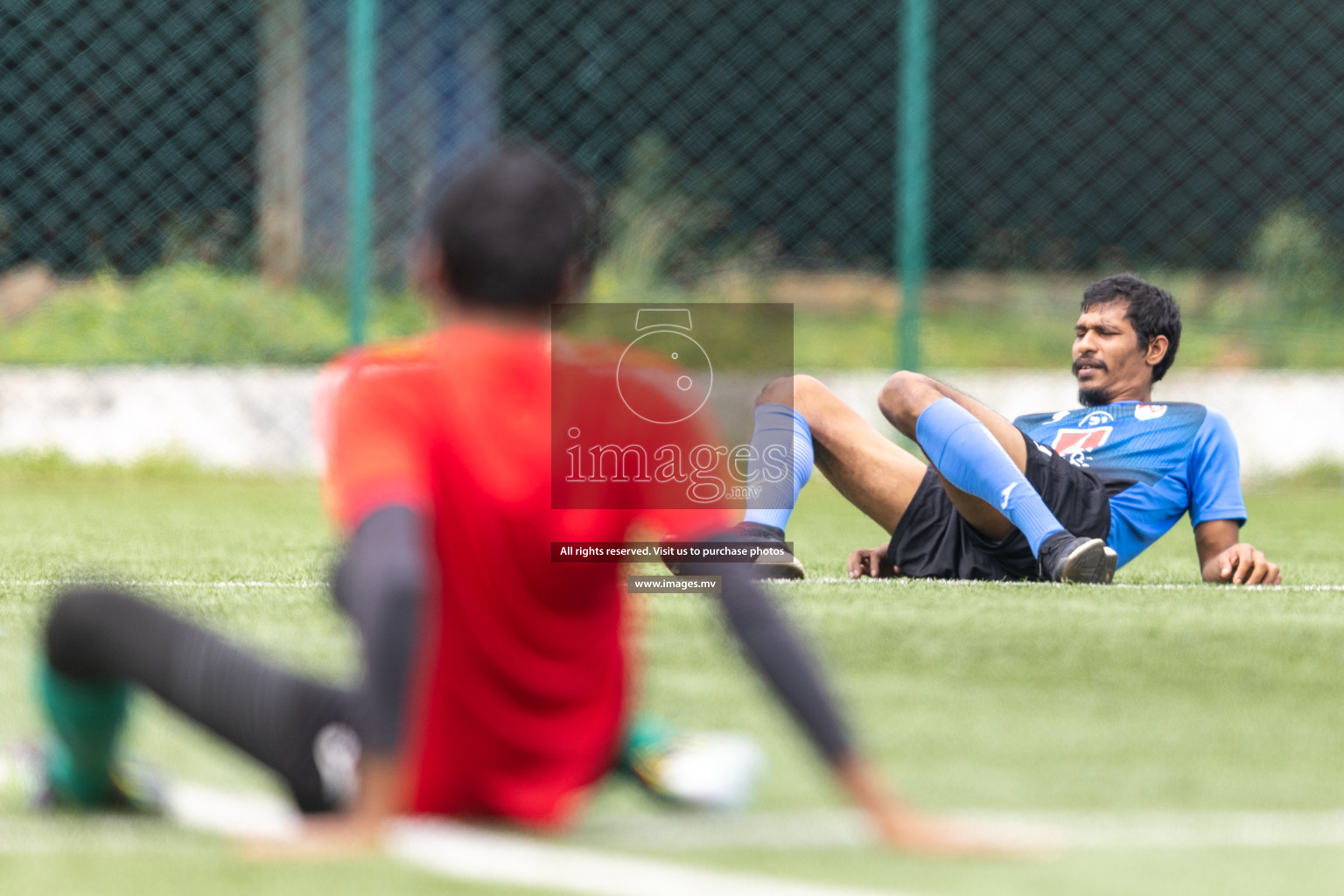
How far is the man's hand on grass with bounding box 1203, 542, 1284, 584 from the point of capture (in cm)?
389

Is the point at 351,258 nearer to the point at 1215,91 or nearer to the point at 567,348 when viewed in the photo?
the point at 1215,91

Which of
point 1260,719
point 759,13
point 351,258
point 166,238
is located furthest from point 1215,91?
point 1260,719

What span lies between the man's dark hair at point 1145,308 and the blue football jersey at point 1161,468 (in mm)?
143

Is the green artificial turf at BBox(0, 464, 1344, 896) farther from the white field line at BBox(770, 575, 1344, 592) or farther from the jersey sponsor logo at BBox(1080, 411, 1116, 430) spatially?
the jersey sponsor logo at BBox(1080, 411, 1116, 430)

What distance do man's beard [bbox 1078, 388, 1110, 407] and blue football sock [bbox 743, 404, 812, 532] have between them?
0.67 m

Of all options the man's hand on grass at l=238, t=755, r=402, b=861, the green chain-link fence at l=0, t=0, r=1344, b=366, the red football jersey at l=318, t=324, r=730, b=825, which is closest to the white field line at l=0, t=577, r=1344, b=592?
the red football jersey at l=318, t=324, r=730, b=825

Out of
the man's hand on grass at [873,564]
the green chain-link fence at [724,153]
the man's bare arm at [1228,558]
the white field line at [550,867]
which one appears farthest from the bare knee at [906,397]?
the green chain-link fence at [724,153]

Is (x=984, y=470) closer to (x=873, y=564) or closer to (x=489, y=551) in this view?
(x=873, y=564)

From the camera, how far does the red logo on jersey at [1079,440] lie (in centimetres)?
412

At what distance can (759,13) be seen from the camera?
925 centimetres

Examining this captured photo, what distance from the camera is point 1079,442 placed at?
416 centimetres

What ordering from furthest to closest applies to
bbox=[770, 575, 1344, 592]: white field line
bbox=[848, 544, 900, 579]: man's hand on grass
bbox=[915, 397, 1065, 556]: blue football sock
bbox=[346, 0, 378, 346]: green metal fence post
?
bbox=[346, 0, 378, 346]: green metal fence post
bbox=[848, 544, 900, 579]: man's hand on grass
bbox=[770, 575, 1344, 592]: white field line
bbox=[915, 397, 1065, 556]: blue football sock

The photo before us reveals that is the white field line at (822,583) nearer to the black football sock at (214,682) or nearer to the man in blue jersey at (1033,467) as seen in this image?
the man in blue jersey at (1033,467)

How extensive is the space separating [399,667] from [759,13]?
26.4ft
